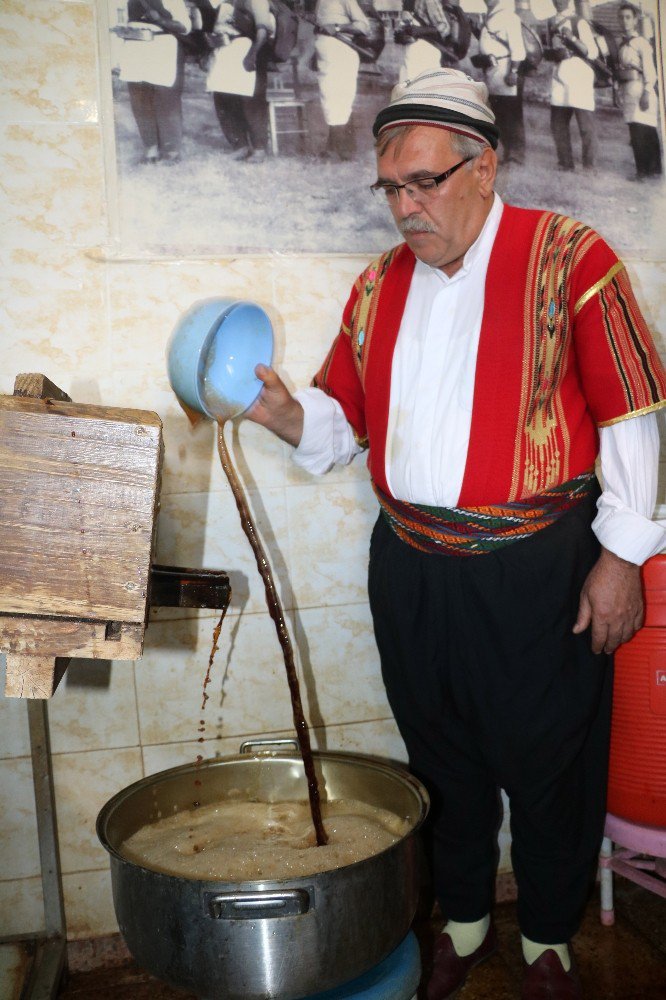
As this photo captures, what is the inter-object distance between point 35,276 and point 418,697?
4.27 feet

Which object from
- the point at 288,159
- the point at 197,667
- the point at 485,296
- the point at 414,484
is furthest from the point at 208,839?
the point at 288,159

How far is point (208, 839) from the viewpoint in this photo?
1.64m

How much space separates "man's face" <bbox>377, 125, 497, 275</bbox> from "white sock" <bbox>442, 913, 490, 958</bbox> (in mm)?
1515

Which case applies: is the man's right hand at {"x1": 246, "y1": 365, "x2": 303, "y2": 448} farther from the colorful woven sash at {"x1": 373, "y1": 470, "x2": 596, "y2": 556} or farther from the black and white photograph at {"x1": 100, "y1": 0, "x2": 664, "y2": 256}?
the black and white photograph at {"x1": 100, "y1": 0, "x2": 664, "y2": 256}

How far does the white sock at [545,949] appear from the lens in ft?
6.10

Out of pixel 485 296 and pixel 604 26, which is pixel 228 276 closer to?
pixel 485 296

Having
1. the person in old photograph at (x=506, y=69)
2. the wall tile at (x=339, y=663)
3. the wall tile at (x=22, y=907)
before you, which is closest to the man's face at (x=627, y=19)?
the person in old photograph at (x=506, y=69)

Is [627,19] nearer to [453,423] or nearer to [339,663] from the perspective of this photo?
[453,423]

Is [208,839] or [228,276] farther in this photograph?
[228,276]

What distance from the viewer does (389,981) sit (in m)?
1.50

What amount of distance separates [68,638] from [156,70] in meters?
1.45

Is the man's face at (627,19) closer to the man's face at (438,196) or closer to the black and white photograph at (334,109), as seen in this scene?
the black and white photograph at (334,109)

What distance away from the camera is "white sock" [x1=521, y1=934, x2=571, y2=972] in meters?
1.86

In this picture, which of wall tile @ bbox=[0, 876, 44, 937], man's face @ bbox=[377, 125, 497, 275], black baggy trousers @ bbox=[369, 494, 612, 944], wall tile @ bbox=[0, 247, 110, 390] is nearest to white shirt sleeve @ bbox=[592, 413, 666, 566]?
black baggy trousers @ bbox=[369, 494, 612, 944]
